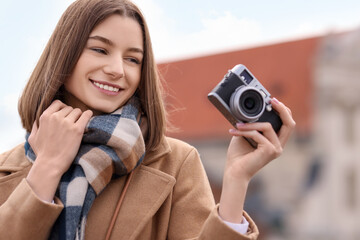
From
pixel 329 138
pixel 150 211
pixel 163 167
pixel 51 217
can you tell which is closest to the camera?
pixel 51 217

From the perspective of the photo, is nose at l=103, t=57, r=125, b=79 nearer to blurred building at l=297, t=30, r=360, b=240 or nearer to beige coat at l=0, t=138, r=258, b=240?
beige coat at l=0, t=138, r=258, b=240

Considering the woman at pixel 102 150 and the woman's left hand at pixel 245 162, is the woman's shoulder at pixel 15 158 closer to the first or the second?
the woman at pixel 102 150

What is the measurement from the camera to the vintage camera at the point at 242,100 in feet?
4.52

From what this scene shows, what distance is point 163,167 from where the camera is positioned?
5.41 feet

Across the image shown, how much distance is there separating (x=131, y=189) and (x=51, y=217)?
9.5 inches

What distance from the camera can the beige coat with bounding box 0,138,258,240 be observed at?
1.43 meters

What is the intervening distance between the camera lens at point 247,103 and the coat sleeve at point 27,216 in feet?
1.56

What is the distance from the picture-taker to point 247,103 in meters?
1.41

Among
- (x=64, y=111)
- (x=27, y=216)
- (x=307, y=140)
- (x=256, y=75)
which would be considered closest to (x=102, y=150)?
(x=64, y=111)

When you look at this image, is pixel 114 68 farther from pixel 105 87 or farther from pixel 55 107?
pixel 55 107

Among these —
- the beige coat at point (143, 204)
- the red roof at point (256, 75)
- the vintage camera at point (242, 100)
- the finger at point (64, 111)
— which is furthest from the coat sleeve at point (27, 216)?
the red roof at point (256, 75)

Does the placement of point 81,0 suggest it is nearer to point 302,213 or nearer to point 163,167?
point 163,167

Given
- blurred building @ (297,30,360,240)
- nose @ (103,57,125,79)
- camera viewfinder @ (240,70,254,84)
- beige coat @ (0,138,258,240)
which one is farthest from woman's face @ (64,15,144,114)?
blurred building @ (297,30,360,240)

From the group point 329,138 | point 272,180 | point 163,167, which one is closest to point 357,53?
point 329,138
